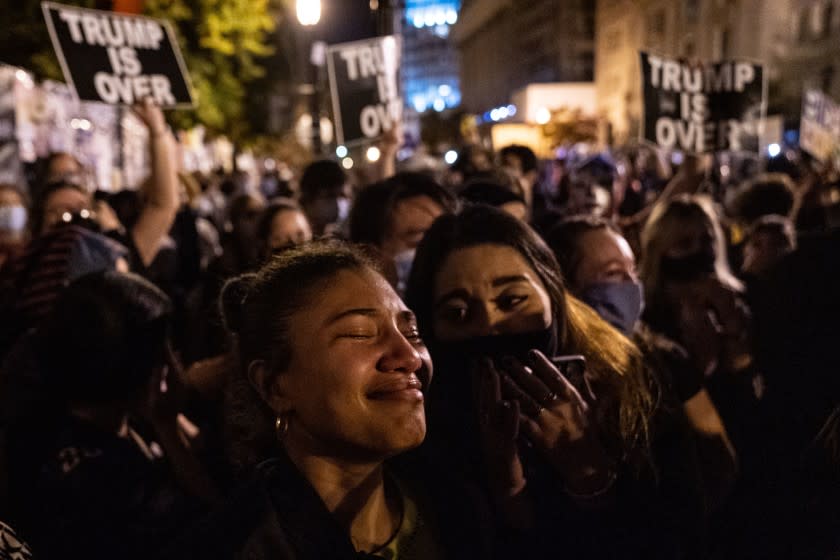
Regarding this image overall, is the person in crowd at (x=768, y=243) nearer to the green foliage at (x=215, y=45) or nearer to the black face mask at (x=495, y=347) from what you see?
the black face mask at (x=495, y=347)

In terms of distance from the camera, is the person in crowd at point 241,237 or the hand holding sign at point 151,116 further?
the hand holding sign at point 151,116

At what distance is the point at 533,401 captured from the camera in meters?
2.03

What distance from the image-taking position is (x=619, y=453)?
2.23 metres

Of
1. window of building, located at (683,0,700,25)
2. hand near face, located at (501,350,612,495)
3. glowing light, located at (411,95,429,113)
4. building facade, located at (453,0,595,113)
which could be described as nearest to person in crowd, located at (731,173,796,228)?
hand near face, located at (501,350,612,495)

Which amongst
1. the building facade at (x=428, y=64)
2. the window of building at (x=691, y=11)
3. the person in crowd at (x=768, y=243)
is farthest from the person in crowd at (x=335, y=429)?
the building facade at (x=428, y=64)

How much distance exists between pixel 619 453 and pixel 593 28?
205 ft

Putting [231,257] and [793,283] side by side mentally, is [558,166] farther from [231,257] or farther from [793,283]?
[793,283]

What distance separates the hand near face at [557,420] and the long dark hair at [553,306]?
298mm

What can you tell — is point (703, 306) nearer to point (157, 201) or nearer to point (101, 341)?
point (101, 341)

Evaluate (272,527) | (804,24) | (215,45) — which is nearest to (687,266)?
(272,527)

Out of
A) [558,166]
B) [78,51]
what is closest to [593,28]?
[558,166]

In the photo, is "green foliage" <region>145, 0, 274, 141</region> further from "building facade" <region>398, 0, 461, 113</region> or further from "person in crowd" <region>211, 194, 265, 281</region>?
"building facade" <region>398, 0, 461, 113</region>

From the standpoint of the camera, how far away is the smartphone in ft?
7.35

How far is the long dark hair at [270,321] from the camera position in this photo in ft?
5.83
